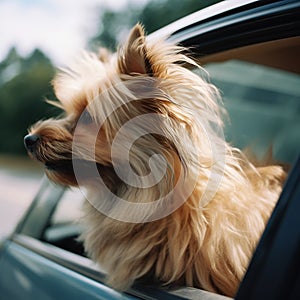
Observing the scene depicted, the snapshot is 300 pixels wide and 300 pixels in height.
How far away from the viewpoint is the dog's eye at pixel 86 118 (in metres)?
2.70

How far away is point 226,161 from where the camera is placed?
243cm

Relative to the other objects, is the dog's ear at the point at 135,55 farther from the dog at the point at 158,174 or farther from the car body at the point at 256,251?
the car body at the point at 256,251

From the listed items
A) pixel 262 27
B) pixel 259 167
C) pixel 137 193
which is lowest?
pixel 137 193

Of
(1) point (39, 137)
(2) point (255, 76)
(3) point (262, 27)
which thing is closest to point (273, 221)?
(3) point (262, 27)

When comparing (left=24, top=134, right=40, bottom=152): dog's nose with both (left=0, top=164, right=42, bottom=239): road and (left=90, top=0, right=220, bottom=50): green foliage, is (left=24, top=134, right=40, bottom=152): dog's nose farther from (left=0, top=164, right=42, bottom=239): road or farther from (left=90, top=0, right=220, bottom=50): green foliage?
(left=90, top=0, right=220, bottom=50): green foliage

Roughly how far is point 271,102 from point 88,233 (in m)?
3.53

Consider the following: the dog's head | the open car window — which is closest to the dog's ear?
the dog's head

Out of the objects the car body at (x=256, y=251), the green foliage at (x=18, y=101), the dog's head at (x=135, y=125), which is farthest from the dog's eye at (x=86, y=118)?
the green foliage at (x=18, y=101)

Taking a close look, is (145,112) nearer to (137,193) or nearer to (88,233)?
(137,193)

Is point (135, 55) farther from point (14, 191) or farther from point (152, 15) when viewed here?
point (152, 15)

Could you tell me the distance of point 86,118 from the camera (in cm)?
272

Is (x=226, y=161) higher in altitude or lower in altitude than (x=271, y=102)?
lower

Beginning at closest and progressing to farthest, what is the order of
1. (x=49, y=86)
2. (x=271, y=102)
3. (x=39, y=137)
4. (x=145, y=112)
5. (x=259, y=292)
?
1. (x=259, y=292)
2. (x=145, y=112)
3. (x=39, y=137)
4. (x=49, y=86)
5. (x=271, y=102)

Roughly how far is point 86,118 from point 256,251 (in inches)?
56.4
